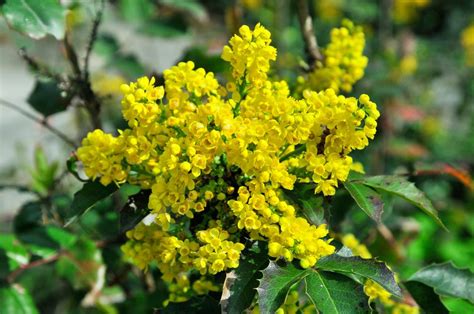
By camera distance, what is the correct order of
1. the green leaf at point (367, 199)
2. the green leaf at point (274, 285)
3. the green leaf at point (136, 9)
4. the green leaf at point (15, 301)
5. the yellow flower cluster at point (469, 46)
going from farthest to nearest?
the yellow flower cluster at point (469, 46), the green leaf at point (136, 9), the green leaf at point (15, 301), the green leaf at point (367, 199), the green leaf at point (274, 285)

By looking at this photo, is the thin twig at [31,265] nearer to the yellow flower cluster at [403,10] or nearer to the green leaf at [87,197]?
the green leaf at [87,197]

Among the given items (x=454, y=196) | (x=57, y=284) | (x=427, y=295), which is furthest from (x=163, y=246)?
(x=454, y=196)

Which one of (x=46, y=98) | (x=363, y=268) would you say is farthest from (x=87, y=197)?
(x=46, y=98)

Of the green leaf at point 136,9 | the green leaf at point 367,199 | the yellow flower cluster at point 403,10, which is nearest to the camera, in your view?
the green leaf at point 367,199

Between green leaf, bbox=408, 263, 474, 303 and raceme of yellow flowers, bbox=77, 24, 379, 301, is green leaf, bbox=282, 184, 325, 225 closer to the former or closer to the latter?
raceme of yellow flowers, bbox=77, 24, 379, 301

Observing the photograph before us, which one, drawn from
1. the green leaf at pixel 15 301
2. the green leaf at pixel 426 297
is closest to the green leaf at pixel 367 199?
the green leaf at pixel 426 297

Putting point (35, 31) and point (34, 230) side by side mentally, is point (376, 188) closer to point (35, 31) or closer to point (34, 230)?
point (35, 31)

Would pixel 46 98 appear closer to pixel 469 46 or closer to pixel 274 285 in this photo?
pixel 274 285
